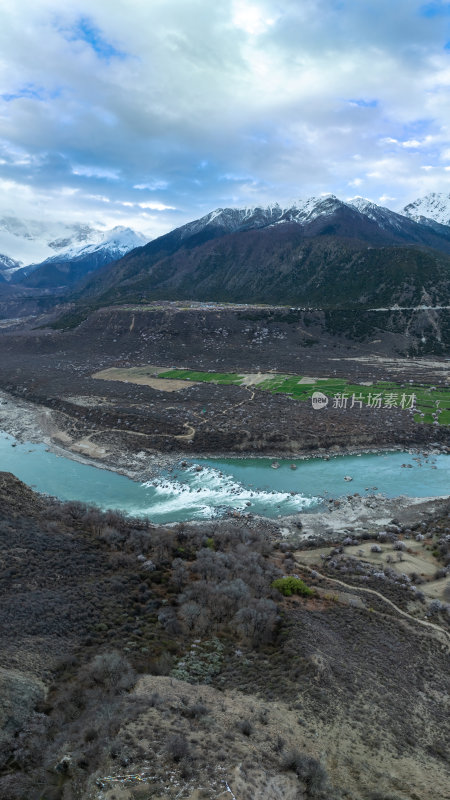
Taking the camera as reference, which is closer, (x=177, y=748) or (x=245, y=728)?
(x=177, y=748)

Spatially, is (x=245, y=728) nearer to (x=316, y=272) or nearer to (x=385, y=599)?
(x=385, y=599)

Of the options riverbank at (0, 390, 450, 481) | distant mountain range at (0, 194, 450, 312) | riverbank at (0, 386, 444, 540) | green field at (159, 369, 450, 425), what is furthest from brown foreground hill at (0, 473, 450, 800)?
distant mountain range at (0, 194, 450, 312)

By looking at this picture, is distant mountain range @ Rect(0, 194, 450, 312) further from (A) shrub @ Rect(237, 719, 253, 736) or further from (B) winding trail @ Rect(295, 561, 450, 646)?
(A) shrub @ Rect(237, 719, 253, 736)

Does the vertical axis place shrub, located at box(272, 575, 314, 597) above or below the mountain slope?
below

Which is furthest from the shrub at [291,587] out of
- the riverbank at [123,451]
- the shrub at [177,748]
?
the riverbank at [123,451]

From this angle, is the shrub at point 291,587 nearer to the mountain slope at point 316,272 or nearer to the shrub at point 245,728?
the shrub at point 245,728

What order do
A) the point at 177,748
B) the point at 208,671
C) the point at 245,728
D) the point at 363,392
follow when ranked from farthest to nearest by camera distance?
1. the point at 363,392
2. the point at 208,671
3. the point at 245,728
4. the point at 177,748

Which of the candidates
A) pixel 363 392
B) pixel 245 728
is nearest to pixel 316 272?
pixel 363 392
